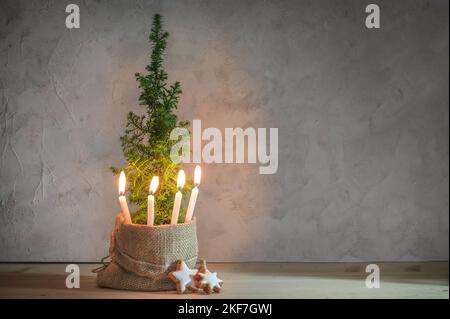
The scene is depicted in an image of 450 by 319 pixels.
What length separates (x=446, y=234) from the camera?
8.25ft

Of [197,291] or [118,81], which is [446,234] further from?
[118,81]

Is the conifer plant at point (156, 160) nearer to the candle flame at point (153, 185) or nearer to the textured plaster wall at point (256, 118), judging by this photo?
the candle flame at point (153, 185)

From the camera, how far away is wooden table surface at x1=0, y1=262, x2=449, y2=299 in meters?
1.90

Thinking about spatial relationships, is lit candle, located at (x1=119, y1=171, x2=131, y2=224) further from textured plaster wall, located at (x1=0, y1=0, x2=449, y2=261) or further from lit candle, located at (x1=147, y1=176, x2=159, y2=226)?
textured plaster wall, located at (x1=0, y1=0, x2=449, y2=261)

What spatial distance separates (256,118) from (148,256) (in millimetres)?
833

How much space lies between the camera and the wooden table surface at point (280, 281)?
1902 mm

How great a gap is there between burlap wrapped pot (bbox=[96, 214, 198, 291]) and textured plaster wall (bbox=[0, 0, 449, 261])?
53 centimetres

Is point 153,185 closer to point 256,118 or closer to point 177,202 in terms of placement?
point 177,202

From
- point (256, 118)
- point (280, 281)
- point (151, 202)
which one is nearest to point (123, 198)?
point (151, 202)

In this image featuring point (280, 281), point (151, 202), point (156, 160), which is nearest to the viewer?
point (151, 202)

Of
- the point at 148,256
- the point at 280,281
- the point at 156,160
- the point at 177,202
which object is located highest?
the point at 156,160

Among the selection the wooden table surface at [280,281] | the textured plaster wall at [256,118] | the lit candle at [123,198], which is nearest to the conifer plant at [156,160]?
the lit candle at [123,198]

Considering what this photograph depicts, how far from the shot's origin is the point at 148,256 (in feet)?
6.27

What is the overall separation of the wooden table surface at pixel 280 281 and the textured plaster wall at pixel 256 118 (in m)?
0.10
